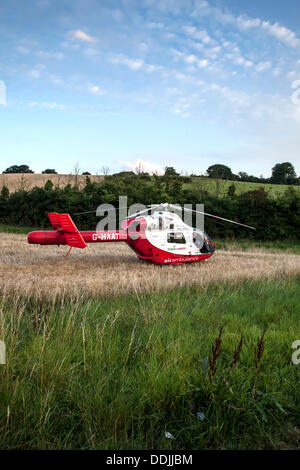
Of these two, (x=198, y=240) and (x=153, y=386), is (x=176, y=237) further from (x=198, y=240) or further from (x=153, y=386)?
(x=153, y=386)

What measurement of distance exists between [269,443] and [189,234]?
919cm

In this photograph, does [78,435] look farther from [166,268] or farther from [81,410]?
[166,268]

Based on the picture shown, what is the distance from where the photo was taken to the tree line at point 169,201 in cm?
2462

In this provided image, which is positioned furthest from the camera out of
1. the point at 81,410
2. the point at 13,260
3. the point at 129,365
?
the point at 13,260

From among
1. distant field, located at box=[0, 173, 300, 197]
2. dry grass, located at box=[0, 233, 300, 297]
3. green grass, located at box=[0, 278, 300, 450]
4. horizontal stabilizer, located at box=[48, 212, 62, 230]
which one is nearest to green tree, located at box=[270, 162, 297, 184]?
distant field, located at box=[0, 173, 300, 197]

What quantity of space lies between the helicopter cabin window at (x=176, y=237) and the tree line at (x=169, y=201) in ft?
46.2

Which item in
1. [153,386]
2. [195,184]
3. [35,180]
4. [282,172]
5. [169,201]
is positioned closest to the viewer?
[153,386]

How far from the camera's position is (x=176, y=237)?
11.6 m

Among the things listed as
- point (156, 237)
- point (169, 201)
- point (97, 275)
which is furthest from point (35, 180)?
point (97, 275)

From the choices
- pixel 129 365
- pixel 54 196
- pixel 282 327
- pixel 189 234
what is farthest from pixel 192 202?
pixel 129 365

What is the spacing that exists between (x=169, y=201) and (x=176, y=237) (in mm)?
18093

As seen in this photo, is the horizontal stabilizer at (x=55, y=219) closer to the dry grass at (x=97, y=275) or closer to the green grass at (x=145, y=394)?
the dry grass at (x=97, y=275)

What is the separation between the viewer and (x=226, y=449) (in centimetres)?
260

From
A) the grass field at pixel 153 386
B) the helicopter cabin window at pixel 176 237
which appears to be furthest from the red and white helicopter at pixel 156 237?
the grass field at pixel 153 386
